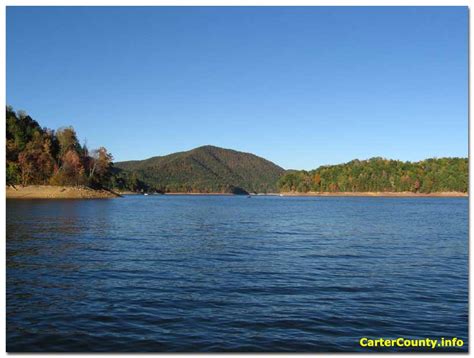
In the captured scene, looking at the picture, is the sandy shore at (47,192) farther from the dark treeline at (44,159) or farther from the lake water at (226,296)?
the lake water at (226,296)

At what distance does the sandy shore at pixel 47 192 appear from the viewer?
6147 inches

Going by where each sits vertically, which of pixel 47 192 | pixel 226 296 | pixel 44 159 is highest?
pixel 44 159

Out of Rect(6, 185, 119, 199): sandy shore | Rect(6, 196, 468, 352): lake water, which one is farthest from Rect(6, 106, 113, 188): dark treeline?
Rect(6, 196, 468, 352): lake water

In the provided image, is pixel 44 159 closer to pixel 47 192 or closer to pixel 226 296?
pixel 47 192

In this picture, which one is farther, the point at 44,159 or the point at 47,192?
the point at 44,159

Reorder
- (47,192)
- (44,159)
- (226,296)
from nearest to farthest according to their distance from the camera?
(226,296) → (47,192) → (44,159)

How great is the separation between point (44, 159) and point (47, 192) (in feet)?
55.8

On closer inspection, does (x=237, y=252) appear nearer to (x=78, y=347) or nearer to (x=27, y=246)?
(x=27, y=246)

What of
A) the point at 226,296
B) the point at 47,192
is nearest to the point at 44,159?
the point at 47,192

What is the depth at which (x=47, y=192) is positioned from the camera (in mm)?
163250

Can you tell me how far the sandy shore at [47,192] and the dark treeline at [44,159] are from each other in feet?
11.4

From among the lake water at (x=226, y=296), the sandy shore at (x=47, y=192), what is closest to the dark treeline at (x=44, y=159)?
the sandy shore at (x=47, y=192)

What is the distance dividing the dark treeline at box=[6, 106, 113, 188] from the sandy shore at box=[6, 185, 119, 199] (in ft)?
11.4

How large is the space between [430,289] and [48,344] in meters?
18.1
